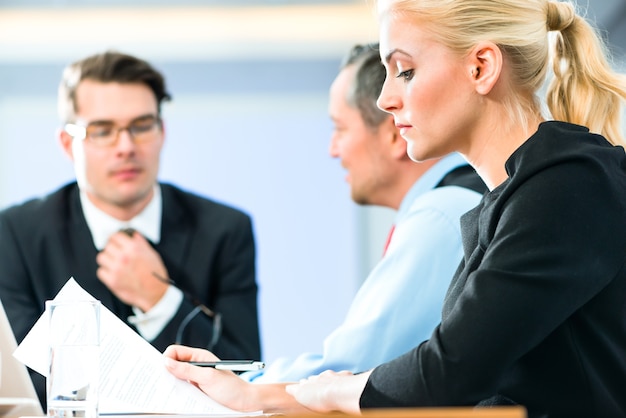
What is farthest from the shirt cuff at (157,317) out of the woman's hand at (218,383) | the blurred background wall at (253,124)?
the blurred background wall at (253,124)

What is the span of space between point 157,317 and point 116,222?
359mm

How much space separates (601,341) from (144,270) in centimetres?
163

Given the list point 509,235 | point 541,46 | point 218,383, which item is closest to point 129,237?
point 218,383

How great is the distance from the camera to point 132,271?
2566 millimetres

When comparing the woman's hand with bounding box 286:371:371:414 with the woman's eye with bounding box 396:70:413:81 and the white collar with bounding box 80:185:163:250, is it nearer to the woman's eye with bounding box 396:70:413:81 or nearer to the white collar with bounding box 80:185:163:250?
the woman's eye with bounding box 396:70:413:81

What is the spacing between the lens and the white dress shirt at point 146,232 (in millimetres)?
2535

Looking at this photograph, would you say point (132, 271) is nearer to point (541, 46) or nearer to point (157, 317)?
point (157, 317)

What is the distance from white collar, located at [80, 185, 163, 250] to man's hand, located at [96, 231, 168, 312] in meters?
0.05

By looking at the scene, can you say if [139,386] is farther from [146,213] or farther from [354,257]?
[354,257]

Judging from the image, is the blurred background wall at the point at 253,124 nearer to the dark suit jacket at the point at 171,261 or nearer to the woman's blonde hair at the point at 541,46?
the dark suit jacket at the point at 171,261

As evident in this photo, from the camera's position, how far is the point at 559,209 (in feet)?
3.72

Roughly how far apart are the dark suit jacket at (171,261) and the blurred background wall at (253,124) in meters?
2.87

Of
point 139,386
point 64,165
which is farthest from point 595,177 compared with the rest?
point 64,165

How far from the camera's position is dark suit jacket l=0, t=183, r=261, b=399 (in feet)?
8.54
